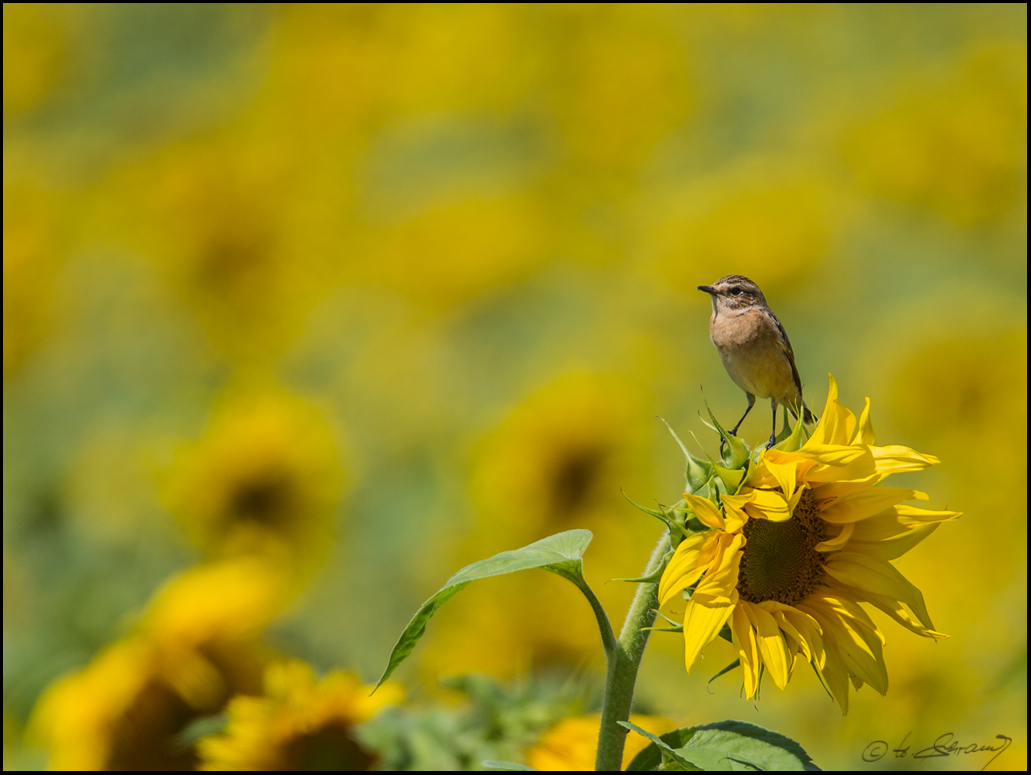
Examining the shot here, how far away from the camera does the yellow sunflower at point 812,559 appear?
0.62m

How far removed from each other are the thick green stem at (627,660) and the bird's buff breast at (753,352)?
0.13 meters

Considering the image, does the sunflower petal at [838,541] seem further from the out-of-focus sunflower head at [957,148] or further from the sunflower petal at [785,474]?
the out-of-focus sunflower head at [957,148]

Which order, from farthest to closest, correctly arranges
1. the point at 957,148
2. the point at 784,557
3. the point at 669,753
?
the point at 957,148, the point at 784,557, the point at 669,753

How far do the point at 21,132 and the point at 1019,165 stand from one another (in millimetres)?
4972

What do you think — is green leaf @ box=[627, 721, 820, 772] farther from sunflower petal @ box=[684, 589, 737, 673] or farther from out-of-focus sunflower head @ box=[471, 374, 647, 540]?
out-of-focus sunflower head @ box=[471, 374, 647, 540]

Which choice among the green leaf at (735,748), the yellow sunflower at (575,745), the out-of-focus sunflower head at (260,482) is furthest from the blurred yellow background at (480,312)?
the green leaf at (735,748)

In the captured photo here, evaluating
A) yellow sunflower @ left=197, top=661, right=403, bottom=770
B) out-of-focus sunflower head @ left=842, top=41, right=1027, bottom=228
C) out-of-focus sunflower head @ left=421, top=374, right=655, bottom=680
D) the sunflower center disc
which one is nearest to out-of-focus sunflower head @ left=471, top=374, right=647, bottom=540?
out-of-focus sunflower head @ left=421, top=374, right=655, bottom=680

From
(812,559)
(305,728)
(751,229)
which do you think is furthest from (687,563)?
(751,229)

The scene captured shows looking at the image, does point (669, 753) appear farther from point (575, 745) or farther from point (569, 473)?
point (569, 473)

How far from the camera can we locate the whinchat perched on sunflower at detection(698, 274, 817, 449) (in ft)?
2.04

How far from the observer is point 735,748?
64cm

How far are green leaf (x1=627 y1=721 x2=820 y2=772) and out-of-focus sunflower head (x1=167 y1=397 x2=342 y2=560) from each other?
6.62 feet

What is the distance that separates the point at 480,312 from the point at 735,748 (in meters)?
3.50

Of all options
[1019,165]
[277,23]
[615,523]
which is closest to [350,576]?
[615,523]
